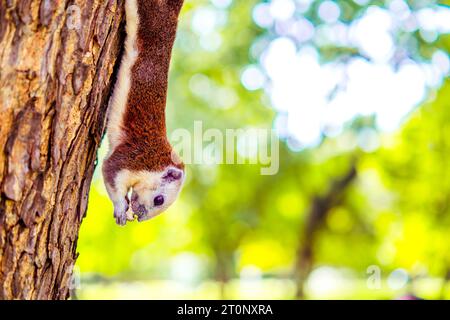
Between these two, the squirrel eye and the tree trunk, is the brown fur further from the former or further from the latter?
the tree trunk

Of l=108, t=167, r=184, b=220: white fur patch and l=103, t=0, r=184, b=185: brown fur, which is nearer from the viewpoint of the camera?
l=103, t=0, r=184, b=185: brown fur

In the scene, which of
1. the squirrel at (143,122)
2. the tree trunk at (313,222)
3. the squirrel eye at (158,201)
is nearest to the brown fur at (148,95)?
the squirrel at (143,122)

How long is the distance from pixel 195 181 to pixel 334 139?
2829 mm

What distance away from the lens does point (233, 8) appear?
10.2 metres

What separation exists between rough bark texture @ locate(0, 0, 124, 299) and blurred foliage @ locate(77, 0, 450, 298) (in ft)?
18.1

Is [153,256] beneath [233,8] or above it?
beneath

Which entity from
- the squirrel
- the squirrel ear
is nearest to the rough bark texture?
the squirrel

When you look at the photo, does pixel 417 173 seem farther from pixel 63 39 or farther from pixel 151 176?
pixel 63 39

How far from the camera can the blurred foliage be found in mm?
10109

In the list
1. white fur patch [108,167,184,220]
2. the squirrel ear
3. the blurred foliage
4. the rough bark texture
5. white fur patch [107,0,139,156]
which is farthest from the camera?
the blurred foliage

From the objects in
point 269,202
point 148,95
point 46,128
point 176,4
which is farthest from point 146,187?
point 269,202

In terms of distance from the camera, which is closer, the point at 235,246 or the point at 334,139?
the point at 334,139

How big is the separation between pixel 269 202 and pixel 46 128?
10.7 meters
